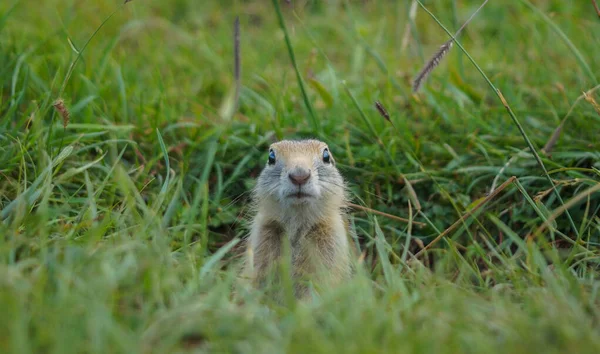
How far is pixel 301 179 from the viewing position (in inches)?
170

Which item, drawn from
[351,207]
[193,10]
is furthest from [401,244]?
[193,10]

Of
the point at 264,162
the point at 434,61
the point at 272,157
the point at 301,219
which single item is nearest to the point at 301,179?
the point at 301,219

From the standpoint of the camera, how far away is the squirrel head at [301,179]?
4.36 meters

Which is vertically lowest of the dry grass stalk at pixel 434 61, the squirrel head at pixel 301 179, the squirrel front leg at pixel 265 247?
the squirrel front leg at pixel 265 247

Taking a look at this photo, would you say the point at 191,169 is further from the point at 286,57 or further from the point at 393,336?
the point at 393,336

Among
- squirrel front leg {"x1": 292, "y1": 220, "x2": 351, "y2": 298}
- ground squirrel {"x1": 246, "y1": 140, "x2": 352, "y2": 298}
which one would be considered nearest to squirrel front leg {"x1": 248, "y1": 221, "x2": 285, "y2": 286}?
ground squirrel {"x1": 246, "y1": 140, "x2": 352, "y2": 298}

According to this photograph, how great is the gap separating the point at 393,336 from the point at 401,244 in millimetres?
1982

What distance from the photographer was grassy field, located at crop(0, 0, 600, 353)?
2.96 m

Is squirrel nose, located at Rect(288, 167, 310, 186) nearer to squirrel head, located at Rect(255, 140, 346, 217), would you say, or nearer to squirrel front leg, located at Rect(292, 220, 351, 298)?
squirrel head, located at Rect(255, 140, 346, 217)

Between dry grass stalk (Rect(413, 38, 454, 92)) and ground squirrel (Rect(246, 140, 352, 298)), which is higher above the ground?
dry grass stalk (Rect(413, 38, 454, 92))

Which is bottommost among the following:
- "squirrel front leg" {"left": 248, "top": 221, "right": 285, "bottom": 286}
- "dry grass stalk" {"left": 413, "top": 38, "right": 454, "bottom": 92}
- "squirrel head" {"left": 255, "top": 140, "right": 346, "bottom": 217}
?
"squirrel front leg" {"left": 248, "top": 221, "right": 285, "bottom": 286}

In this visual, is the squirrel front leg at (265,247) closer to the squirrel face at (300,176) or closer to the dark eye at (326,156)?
the squirrel face at (300,176)

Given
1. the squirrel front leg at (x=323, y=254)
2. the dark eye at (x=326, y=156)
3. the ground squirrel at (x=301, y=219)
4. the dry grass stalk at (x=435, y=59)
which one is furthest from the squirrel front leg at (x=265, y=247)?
the dry grass stalk at (x=435, y=59)

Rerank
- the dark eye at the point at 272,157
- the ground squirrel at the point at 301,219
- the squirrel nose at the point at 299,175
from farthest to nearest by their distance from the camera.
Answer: the dark eye at the point at 272,157 → the ground squirrel at the point at 301,219 → the squirrel nose at the point at 299,175
